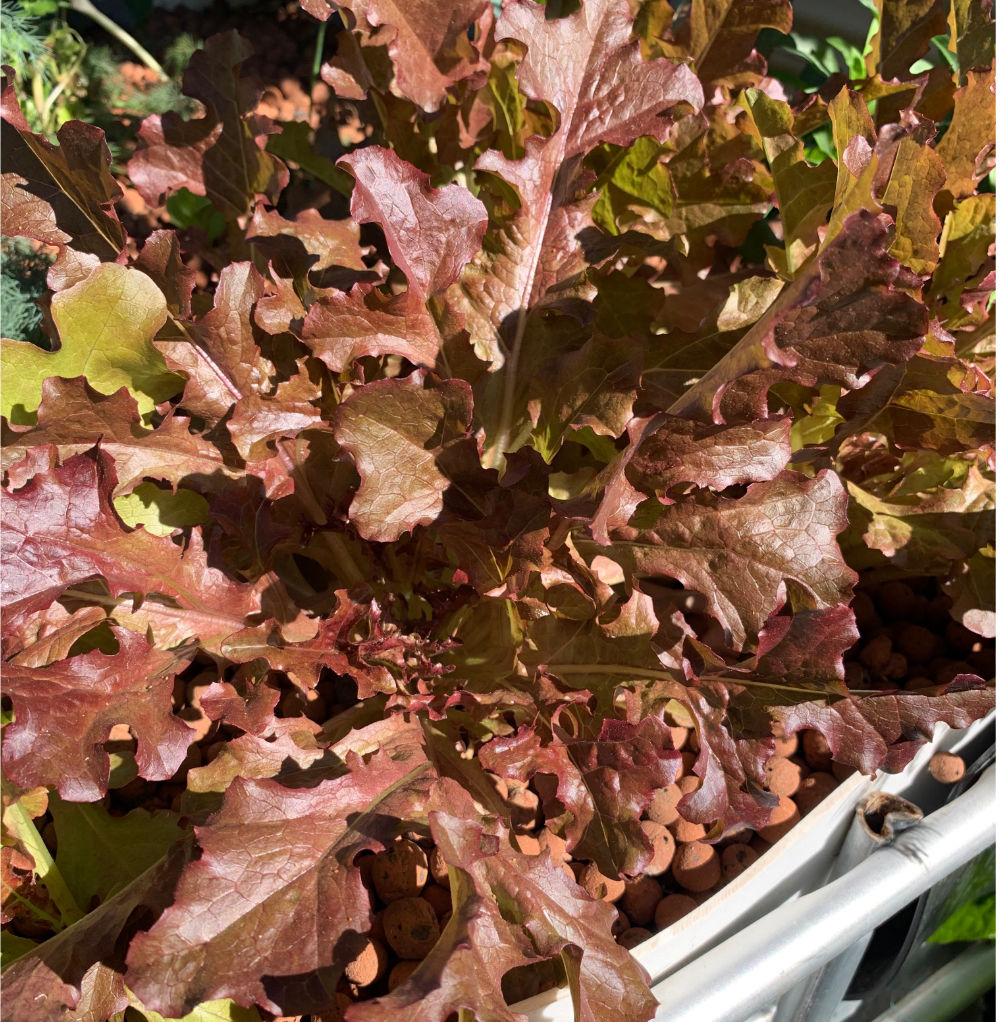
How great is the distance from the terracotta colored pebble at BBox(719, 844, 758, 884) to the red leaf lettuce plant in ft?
0.14

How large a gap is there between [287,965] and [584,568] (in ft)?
1.42

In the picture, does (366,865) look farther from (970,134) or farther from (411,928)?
(970,134)

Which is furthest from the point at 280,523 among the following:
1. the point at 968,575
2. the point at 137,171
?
the point at 968,575

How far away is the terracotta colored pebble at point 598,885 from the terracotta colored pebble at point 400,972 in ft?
0.61

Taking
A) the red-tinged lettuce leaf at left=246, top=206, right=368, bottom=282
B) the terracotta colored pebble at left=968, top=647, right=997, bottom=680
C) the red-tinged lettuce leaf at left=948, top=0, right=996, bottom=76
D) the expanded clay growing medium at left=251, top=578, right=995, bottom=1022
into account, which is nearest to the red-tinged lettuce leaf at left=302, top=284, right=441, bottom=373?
the red-tinged lettuce leaf at left=246, top=206, right=368, bottom=282

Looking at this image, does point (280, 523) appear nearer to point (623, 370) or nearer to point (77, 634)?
point (77, 634)

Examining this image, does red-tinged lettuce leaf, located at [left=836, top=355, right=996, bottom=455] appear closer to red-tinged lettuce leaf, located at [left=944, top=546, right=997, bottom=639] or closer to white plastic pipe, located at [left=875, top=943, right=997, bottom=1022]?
red-tinged lettuce leaf, located at [left=944, top=546, right=997, bottom=639]

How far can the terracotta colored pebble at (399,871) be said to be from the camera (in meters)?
0.99

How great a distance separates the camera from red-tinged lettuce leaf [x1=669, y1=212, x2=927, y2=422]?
0.69 m

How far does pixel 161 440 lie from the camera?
977 millimetres

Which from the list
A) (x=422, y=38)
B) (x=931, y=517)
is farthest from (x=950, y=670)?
(x=422, y=38)

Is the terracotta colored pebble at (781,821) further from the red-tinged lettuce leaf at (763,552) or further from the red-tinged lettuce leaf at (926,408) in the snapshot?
the red-tinged lettuce leaf at (926,408)

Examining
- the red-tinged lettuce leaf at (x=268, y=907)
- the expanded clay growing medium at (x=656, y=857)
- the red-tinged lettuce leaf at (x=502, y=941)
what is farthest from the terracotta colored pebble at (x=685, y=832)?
the red-tinged lettuce leaf at (x=268, y=907)

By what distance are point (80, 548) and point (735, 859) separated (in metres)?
0.72
